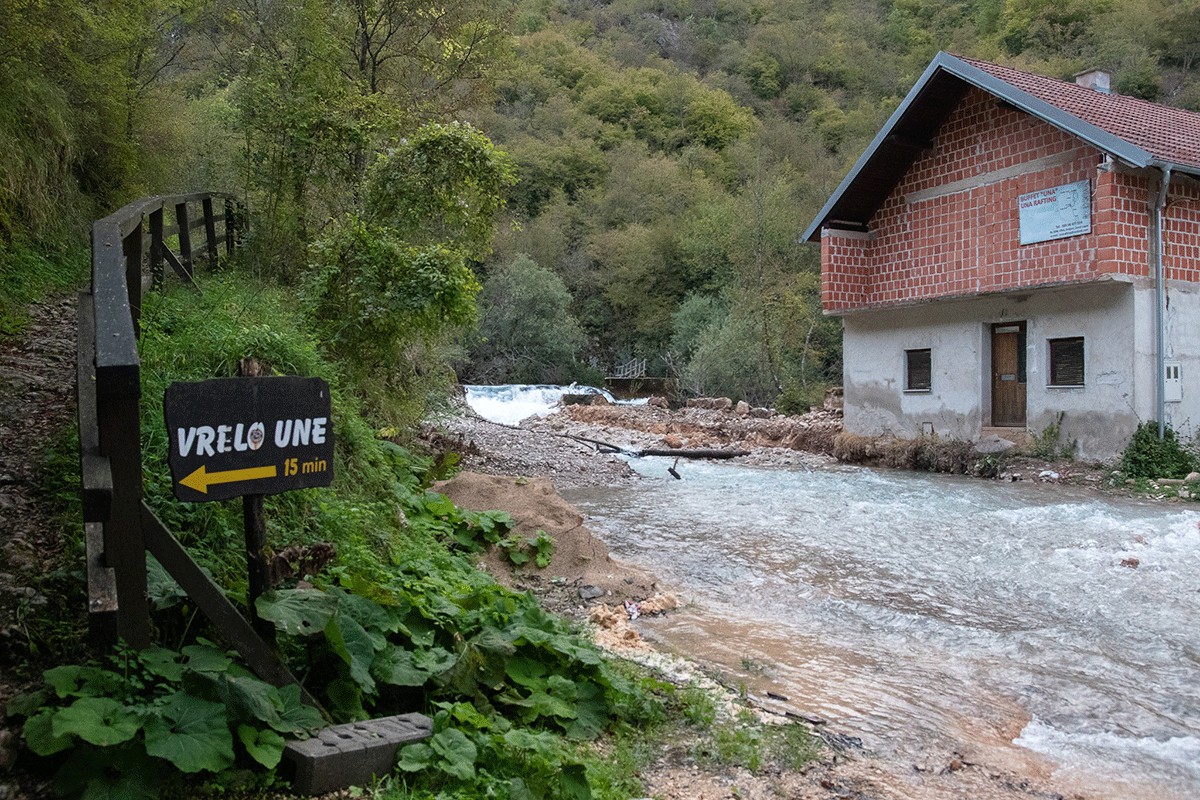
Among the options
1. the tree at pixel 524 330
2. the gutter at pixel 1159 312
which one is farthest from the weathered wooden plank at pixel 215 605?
the tree at pixel 524 330

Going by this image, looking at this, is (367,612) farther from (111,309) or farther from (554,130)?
(554,130)

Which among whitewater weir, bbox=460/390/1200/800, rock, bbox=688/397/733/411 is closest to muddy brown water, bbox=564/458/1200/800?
whitewater weir, bbox=460/390/1200/800

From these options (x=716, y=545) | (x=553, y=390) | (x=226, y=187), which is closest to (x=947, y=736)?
(x=716, y=545)

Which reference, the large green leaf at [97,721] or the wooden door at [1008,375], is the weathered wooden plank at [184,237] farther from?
the wooden door at [1008,375]

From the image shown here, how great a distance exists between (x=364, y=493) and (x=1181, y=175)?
14.3 m

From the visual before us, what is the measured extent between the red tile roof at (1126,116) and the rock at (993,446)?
5.24m

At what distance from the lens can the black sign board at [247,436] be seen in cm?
307

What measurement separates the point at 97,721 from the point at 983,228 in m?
16.6

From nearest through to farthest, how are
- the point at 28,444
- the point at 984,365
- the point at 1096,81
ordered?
the point at 28,444
the point at 984,365
the point at 1096,81

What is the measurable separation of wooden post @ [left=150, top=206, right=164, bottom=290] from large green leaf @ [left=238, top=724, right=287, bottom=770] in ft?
20.1

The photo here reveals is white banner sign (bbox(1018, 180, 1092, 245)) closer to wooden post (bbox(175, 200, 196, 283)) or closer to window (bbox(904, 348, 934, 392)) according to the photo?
window (bbox(904, 348, 934, 392))

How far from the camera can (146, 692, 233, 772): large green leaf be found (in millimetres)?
2703

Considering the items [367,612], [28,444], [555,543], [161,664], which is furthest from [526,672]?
[555,543]

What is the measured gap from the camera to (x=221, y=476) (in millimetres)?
3162
